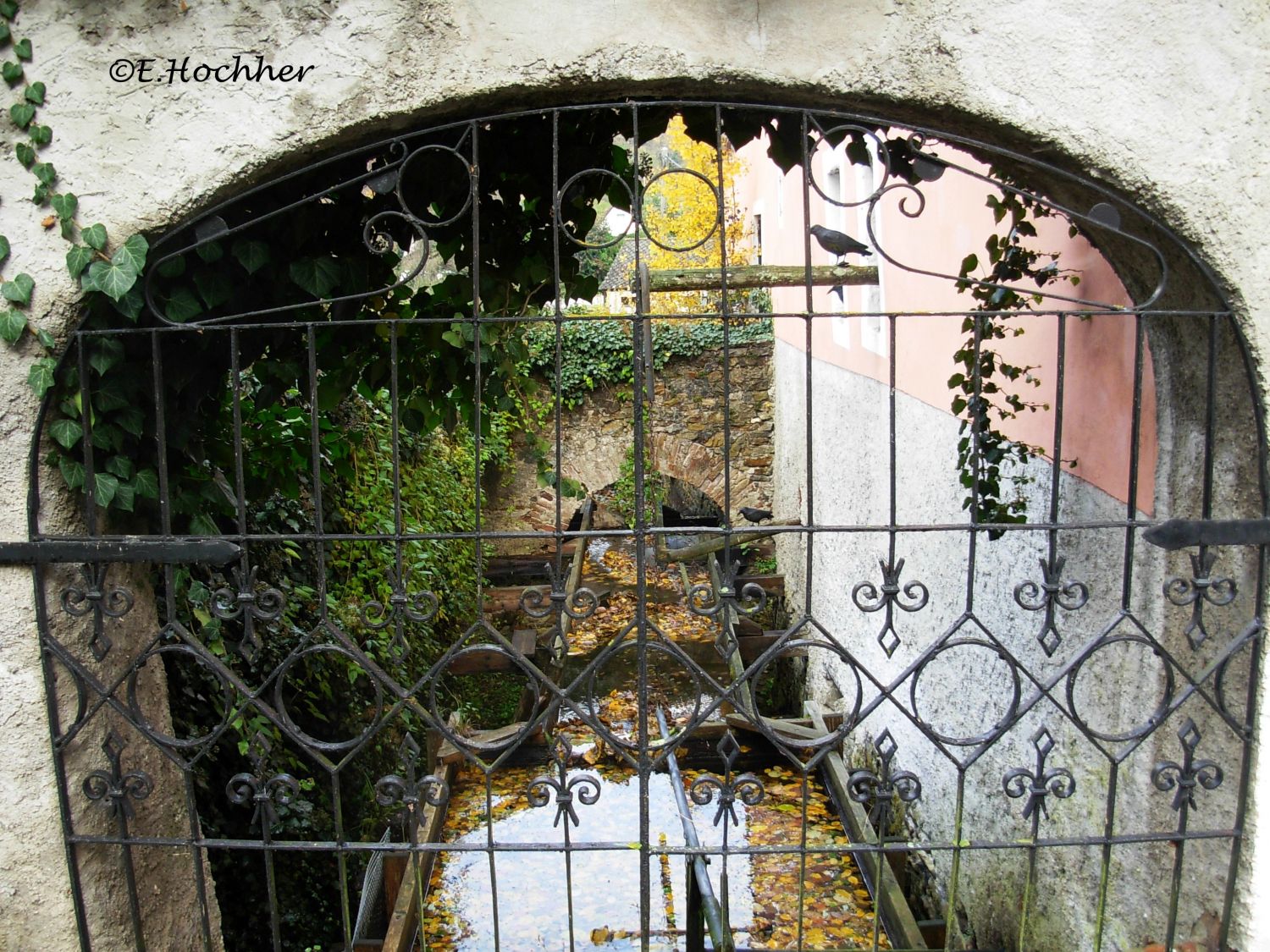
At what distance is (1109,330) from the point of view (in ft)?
9.81

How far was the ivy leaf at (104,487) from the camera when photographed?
7.20 ft

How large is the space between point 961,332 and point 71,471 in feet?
7.57

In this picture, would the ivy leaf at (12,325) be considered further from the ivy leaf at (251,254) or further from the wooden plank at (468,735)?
the wooden plank at (468,735)

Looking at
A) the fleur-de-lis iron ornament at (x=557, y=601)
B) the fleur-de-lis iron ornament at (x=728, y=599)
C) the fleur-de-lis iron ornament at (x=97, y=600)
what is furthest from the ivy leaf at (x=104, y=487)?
the fleur-de-lis iron ornament at (x=728, y=599)

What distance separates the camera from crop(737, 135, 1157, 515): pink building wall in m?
2.93

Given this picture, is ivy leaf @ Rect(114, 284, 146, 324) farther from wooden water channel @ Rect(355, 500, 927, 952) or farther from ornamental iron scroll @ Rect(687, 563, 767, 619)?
ornamental iron scroll @ Rect(687, 563, 767, 619)

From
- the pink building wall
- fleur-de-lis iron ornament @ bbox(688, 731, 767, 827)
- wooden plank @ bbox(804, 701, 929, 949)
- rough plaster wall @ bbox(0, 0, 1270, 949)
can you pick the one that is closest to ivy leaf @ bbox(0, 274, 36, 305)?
Answer: rough plaster wall @ bbox(0, 0, 1270, 949)

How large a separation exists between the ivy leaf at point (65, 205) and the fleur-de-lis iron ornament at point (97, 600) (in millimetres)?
730

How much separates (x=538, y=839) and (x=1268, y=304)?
532cm

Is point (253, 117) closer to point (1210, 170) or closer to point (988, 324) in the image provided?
point (1210, 170)

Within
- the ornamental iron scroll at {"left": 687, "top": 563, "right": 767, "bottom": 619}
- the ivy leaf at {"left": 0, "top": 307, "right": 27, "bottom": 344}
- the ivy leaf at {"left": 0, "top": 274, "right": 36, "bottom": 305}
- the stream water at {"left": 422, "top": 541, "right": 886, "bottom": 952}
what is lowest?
the stream water at {"left": 422, "top": 541, "right": 886, "bottom": 952}

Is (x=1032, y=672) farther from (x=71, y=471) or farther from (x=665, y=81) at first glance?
(x=71, y=471)

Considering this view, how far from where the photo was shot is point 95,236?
2068 millimetres

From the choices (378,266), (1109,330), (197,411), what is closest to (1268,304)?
(1109,330)
